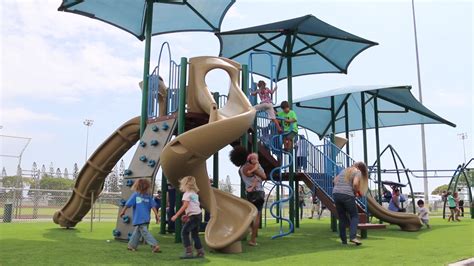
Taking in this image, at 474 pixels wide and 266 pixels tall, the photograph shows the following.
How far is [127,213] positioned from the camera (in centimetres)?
902

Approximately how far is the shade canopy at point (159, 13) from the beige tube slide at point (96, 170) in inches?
124

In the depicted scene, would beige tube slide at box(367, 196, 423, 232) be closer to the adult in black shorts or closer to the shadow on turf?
the shadow on turf

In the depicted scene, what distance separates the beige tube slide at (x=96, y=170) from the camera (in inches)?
468

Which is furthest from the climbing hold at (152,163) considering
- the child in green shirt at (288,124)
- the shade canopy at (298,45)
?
the shade canopy at (298,45)

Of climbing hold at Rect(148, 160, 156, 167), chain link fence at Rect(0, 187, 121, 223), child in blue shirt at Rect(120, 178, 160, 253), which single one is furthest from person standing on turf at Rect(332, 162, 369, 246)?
chain link fence at Rect(0, 187, 121, 223)

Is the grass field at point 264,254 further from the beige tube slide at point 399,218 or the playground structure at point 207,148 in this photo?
the beige tube slide at point 399,218

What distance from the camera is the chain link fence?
17955 mm

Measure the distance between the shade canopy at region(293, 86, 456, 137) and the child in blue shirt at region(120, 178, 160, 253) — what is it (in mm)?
10124

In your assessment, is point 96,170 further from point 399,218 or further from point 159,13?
point 399,218

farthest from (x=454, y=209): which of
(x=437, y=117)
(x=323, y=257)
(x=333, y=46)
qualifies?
(x=323, y=257)

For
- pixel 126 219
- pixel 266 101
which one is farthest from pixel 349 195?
→ pixel 126 219

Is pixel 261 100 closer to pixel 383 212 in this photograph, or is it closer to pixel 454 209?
pixel 383 212

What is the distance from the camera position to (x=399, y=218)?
44.9 feet

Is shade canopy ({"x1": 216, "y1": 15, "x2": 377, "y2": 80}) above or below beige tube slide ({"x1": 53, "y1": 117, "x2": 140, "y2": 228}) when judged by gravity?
above
